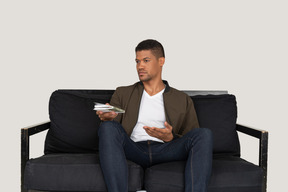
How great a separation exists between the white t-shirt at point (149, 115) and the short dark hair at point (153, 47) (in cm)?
40

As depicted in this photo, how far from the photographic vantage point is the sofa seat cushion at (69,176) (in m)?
2.89

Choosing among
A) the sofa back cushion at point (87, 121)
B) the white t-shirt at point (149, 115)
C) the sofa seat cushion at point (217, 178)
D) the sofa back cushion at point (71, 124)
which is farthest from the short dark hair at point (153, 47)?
the sofa seat cushion at point (217, 178)

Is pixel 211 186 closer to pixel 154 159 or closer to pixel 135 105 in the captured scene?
pixel 154 159

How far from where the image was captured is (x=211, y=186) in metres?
2.85

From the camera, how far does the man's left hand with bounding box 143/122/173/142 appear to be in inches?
114

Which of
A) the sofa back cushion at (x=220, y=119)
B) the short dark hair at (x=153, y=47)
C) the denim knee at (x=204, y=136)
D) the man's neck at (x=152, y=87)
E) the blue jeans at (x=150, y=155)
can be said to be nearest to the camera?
the blue jeans at (x=150, y=155)

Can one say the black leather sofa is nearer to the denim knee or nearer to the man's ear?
the denim knee

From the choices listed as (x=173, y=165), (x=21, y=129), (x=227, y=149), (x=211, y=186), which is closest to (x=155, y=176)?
(x=173, y=165)

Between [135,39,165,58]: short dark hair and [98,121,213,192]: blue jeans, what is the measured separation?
2.92 feet

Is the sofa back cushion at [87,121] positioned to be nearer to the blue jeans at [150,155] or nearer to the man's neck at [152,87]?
the man's neck at [152,87]

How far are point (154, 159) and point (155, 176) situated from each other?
21 centimetres

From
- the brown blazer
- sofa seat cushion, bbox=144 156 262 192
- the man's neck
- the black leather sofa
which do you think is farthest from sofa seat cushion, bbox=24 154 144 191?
the man's neck

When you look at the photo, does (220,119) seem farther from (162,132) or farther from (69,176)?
(69,176)

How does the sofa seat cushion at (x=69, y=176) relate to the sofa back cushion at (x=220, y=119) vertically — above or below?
below
